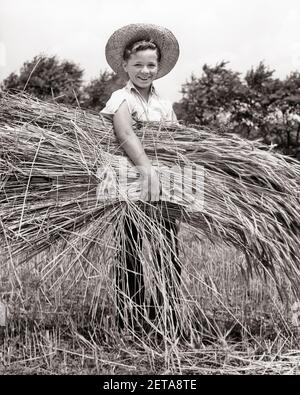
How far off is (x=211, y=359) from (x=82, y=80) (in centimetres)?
1478

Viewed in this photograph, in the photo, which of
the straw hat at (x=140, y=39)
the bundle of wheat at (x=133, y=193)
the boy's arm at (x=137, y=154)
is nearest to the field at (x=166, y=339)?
the bundle of wheat at (x=133, y=193)

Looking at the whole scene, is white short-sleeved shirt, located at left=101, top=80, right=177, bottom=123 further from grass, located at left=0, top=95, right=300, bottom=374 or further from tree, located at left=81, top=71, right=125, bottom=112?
tree, located at left=81, top=71, right=125, bottom=112

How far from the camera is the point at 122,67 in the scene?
107 inches

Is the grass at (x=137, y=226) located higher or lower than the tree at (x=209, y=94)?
lower

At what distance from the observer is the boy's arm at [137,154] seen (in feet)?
7.38

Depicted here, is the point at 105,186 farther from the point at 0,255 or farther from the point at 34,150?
the point at 0,255

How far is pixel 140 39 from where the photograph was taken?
102 inches

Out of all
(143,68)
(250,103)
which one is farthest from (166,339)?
(250,103)

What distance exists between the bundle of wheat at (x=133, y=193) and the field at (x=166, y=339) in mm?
137

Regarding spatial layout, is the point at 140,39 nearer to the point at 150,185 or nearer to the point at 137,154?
the point at 137,154

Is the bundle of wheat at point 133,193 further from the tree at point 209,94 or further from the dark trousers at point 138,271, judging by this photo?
the tree at point 209,94

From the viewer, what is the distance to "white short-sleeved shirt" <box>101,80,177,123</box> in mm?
2408
